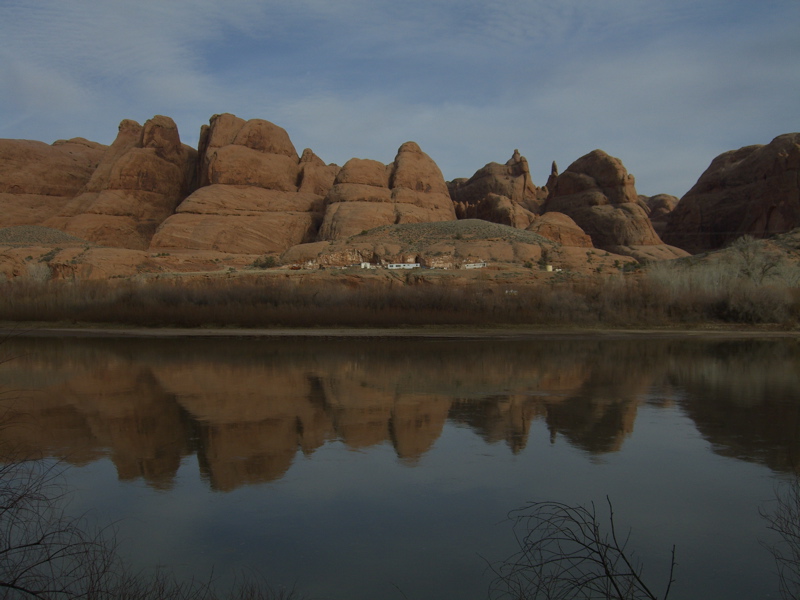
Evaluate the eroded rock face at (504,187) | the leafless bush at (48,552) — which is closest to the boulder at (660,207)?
the eroded rock face at (504,187)

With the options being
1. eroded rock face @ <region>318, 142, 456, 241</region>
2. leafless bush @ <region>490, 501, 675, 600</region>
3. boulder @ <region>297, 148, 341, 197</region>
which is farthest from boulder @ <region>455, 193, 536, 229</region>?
leafless bush @ <region>490, 501, 675, 600</region>

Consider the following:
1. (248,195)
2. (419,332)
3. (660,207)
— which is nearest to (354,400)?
(419,332)

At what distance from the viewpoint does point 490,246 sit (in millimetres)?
48250

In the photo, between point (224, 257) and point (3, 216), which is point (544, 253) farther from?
point (3, 216)

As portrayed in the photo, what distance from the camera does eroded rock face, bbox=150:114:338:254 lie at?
59.8 m

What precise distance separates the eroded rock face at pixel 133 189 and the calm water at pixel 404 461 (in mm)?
52975

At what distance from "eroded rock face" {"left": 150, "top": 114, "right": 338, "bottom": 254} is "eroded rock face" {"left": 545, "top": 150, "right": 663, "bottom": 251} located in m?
29.0

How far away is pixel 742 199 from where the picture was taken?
3034 inches

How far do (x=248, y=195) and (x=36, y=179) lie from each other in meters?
25.6

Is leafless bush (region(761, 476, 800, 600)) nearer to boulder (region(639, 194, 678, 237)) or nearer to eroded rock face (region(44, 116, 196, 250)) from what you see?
eroded rock face (region(44, 116, 196, 250))

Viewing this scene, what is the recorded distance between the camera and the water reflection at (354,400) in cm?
888

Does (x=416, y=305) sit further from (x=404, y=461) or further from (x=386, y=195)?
(x=386, y=195)

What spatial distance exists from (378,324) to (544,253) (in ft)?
75.2

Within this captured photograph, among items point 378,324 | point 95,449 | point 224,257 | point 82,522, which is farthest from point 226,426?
point 224,257
